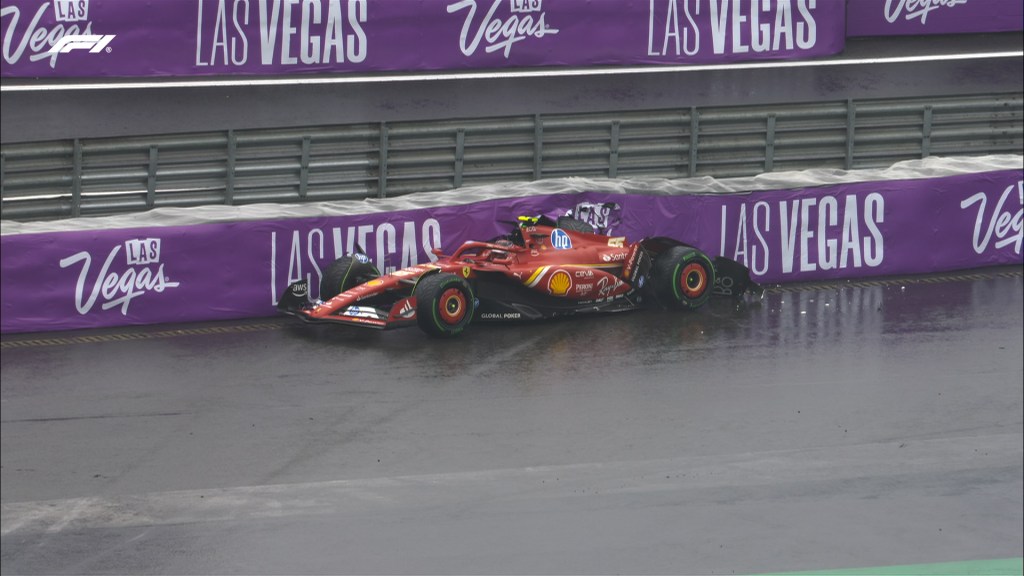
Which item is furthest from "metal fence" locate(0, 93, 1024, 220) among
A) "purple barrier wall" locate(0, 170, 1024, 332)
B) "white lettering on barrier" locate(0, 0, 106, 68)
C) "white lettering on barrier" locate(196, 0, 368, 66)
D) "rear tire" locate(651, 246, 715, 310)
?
"rear tire" locate(651, 246, 715, 310)

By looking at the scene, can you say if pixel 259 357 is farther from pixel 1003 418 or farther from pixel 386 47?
pixel 1003 418

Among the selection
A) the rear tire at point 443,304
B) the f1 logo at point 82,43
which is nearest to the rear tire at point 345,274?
the rear tire at point 443,304

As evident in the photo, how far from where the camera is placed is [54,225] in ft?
64.4

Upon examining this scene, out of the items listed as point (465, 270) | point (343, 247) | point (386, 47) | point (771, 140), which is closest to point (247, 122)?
point (386, 47)

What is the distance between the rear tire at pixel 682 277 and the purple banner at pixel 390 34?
5167 millimetres

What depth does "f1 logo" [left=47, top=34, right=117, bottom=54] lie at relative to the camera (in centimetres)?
2184

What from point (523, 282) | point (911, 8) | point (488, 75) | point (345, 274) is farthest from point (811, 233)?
point (345, 274)

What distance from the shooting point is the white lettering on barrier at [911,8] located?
995 inches

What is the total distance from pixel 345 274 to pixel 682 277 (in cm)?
463

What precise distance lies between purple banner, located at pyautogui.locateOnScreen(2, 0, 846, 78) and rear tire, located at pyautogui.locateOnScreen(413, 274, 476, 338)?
18.9ft

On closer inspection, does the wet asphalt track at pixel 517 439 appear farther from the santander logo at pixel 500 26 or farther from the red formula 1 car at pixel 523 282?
the santander logo at pixel 500 26

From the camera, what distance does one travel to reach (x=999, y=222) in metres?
22.3

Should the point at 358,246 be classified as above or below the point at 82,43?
below

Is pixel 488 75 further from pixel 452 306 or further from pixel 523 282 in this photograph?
pixel 452 306
